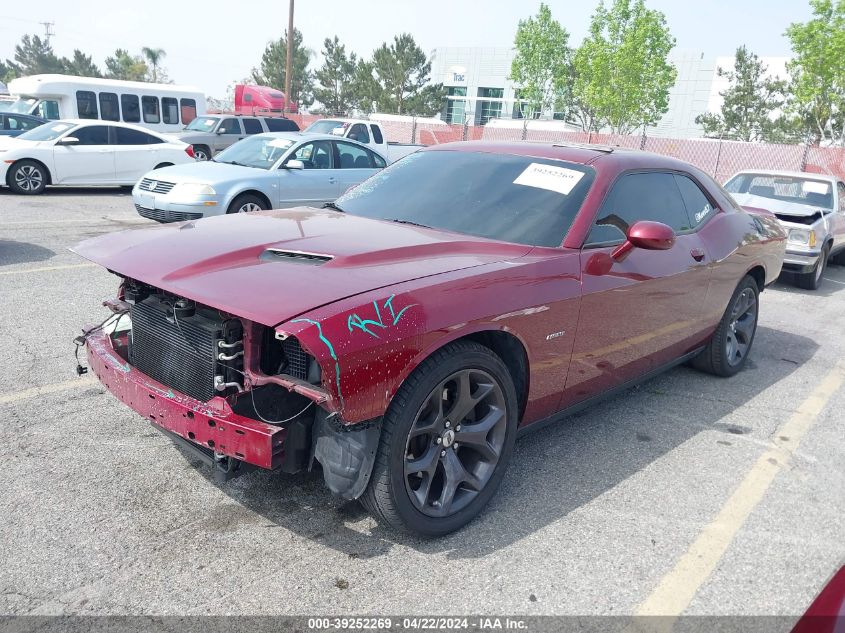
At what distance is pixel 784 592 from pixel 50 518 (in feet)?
10.0

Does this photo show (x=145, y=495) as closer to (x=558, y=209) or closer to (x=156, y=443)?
(x=156, y=443)

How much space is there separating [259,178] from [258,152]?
1.03 m

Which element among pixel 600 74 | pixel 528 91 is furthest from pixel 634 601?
pixel 528 91

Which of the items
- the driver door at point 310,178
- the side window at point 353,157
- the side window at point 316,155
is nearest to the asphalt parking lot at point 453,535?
the driver door at point 310,178

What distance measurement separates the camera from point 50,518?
2.88 metres

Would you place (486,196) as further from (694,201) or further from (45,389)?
(45,389)

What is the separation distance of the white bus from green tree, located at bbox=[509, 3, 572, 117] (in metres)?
A: 35.6

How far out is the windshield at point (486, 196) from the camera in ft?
11.7

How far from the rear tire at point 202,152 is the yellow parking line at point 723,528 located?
17.1m

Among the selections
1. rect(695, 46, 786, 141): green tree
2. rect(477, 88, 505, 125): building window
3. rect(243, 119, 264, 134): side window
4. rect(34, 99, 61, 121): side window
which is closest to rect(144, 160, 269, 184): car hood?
rect(243, 119, 264, 134): side window

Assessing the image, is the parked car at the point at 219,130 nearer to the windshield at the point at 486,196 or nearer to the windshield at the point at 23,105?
the windshield at the point at 23,105

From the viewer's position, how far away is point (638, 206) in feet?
13.1

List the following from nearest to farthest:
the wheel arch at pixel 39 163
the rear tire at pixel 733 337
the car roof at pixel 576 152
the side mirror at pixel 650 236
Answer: the side mirror at pixel 650 236, the car roof at pixel 576 152, the rear tire at pixel 733 337, the wheel arch at pixel 39 163

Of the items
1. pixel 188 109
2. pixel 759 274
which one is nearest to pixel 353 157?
pixel 759 274
